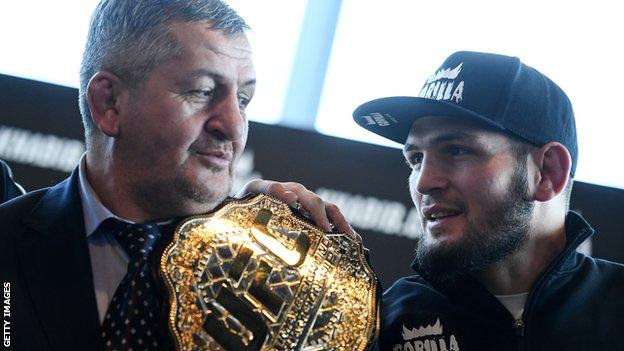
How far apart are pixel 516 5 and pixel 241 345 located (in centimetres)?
173

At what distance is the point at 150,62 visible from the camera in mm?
1233

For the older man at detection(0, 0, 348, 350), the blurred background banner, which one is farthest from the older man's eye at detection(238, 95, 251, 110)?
the blurred background banner

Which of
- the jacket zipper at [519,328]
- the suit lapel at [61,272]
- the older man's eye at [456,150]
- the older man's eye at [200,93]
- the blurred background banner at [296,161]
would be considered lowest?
the blurred background banner at [296,161]

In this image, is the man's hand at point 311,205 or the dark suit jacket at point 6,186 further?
the dark suit jacket at point 6,186

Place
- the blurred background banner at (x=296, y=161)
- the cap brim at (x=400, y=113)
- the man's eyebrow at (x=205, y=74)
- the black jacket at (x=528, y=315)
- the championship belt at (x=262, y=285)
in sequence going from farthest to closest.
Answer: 1. the blurred background banner at (x=296, y=161)
2. the cap brim at (x=400, y=113)
3. the black jacket at (x=528, y=315)
4. the man's eyebrow at (x=205, y=74)
5. the championship belt at (x=262, y=285)

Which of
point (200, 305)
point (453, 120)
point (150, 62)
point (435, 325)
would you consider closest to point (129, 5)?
point (150, 62)

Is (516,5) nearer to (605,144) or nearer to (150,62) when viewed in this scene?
(605,144)

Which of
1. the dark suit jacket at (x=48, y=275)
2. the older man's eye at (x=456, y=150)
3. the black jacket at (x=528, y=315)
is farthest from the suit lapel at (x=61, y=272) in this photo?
the older man's eye at (x=456, y=150)

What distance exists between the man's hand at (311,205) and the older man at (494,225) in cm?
23

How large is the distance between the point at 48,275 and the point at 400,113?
0.71 meters

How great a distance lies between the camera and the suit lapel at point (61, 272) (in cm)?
109

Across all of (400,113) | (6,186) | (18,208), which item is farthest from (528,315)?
(6,186)

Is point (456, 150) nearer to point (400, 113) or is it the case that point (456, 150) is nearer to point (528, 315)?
point (400, 113)

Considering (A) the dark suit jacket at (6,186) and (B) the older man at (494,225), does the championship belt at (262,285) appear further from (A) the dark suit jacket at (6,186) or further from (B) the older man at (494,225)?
(A) the dark suit jacket at (6,186)
